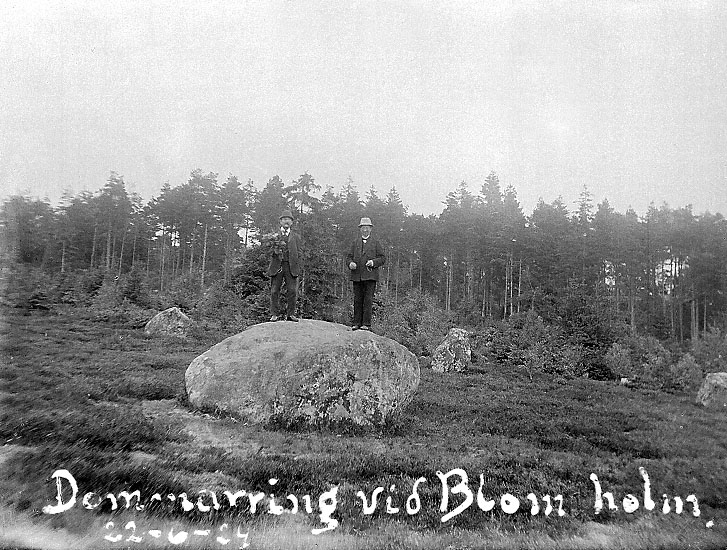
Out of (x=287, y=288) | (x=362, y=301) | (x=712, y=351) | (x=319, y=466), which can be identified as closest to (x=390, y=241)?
(x=362, y=301)

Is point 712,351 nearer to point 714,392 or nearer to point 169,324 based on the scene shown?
point 714,392

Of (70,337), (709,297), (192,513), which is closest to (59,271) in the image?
(70,337)

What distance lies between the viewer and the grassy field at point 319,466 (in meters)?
3.03

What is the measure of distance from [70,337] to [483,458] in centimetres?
530

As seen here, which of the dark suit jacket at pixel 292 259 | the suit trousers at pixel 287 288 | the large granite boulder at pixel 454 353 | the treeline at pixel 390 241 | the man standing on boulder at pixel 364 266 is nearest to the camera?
the treeline at pixel 390 241

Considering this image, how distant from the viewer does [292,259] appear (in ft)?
20.2

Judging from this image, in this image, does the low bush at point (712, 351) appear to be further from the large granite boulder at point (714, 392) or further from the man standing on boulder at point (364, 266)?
the man standing on boulder at point (364, 266)

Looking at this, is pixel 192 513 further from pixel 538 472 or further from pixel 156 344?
pixel 156 344

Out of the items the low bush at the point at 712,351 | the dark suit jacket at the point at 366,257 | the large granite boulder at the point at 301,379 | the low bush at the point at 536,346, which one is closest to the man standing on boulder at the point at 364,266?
the dark suit jacket at the point at 366,257

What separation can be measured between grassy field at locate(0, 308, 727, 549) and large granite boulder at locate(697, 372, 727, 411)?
32 centimetres

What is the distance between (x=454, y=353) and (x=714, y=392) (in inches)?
260

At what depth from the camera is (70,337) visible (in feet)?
18.1

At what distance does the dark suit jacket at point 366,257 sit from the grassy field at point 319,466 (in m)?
2.01

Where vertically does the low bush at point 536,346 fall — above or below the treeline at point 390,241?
below
